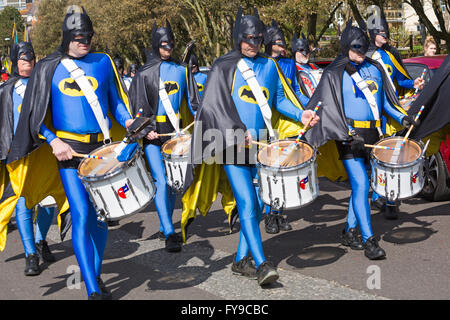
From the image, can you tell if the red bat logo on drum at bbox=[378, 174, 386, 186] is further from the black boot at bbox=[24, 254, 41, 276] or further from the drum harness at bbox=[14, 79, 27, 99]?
the drum harness at bbox=[14, 79, 27, 99]

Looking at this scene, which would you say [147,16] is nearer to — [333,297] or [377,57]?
[377,57]

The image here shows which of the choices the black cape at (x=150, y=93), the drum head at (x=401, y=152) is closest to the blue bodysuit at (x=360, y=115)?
the drum head at (x=401, y=152)

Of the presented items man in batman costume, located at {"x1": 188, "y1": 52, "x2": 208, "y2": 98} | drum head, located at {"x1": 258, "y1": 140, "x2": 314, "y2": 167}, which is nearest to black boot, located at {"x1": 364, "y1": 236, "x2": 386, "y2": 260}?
drum head, located at {"x1": 258, "y1": 140, "x2": 314, "y2": 167}

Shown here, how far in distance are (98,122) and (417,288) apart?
2711mm

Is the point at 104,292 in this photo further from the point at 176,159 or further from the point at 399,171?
the point at 399,171

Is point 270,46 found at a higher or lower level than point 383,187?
higher

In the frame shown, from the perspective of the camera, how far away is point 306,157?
5164 millimetres

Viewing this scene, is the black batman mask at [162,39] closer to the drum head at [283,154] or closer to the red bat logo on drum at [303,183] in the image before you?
the drum head at [283,154]

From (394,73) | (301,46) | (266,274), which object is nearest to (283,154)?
(266,274)

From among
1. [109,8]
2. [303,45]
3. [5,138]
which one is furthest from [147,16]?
[5,138]

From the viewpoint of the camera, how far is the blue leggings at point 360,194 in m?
6.20

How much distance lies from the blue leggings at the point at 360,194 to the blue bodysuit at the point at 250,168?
109 cm

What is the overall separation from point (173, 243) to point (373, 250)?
1.98 meters

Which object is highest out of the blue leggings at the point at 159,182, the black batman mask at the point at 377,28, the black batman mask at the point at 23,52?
the black batman mask at the point at 23,52
